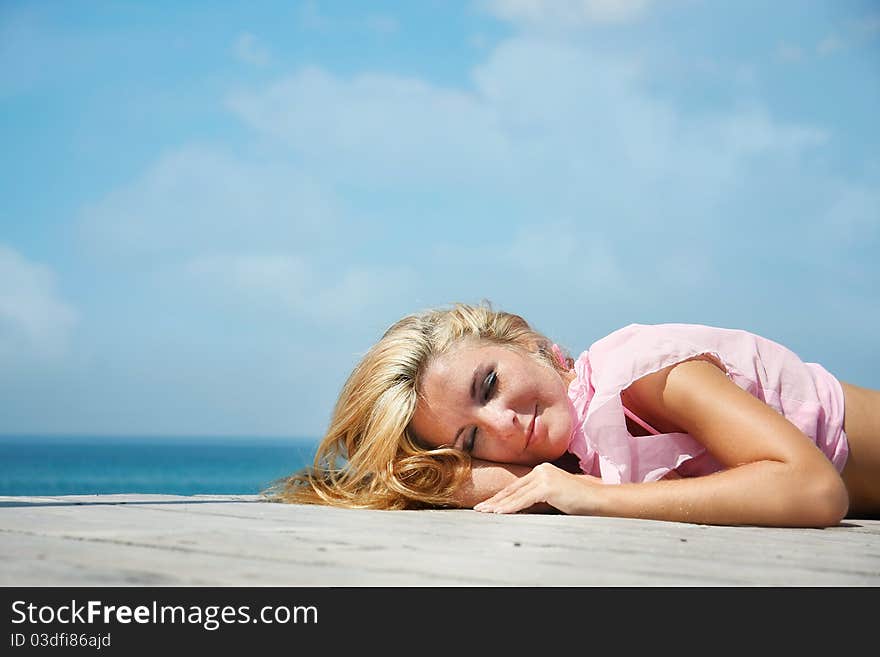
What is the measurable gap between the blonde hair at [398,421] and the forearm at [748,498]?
2.32 ft

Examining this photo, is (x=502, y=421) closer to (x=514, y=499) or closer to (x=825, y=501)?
(x=514, y=499)

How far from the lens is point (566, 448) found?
3590mm

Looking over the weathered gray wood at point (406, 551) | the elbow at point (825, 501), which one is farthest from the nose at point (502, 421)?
the elbow at point (825, 501)

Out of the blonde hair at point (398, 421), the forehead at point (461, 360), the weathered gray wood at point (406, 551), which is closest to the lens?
the weathered gray wood at point (406, 551)

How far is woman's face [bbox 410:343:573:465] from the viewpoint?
11.2 feet

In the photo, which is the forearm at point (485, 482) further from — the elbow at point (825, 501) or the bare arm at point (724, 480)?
the elbow at point (825, 501)

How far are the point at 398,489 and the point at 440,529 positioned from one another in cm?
91

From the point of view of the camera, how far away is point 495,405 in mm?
3408

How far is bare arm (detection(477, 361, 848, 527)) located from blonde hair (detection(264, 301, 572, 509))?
1.21ft

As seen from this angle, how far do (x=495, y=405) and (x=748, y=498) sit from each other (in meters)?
0.86

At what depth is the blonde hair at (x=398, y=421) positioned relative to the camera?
3.58m
